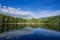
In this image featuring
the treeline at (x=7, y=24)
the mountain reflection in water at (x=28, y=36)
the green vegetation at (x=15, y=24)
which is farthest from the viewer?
the green vegetation at (x=15, y=24)

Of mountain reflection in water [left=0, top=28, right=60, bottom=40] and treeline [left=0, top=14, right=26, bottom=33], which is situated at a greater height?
treeline [left=0, top=14, right=26, bottom=33]

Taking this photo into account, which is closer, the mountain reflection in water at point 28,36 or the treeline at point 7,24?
the mountain reflection in water at point 28,36

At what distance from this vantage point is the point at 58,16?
628ft

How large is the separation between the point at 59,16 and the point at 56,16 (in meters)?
5.02

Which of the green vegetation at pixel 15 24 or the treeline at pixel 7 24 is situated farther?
the green vegetation at pixel 15 24

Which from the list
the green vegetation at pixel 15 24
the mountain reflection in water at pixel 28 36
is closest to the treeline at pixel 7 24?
the green vegetation at pixel 15 24

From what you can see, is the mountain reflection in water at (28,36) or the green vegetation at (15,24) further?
the green vegetation at (15,24)

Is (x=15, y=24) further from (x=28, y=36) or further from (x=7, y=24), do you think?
(x=28, y=36)

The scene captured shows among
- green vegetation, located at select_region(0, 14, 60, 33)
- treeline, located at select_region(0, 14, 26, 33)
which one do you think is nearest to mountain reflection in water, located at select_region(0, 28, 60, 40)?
green vegetation, located at select_region(0, 14, 60, 33)

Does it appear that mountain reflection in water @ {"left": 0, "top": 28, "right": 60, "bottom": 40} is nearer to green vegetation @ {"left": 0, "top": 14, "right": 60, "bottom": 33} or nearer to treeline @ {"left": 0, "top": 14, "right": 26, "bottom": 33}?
green vegetation @ {"left": 0, "top": 14, "right": 60, "bottom": 33}

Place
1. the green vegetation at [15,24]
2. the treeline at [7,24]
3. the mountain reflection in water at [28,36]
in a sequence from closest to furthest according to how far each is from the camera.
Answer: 1. the mountain reflection in water at [28,36]
2. the treeline at [7,24]
3. the green vegetation at [15,24]

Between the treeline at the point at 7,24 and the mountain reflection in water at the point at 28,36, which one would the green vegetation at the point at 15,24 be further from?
the mountain reflection in water at the point at 28,36

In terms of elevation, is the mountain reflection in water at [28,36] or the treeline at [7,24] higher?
the treeline at [7,24]

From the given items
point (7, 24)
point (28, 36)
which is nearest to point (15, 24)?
point (7, 24)
